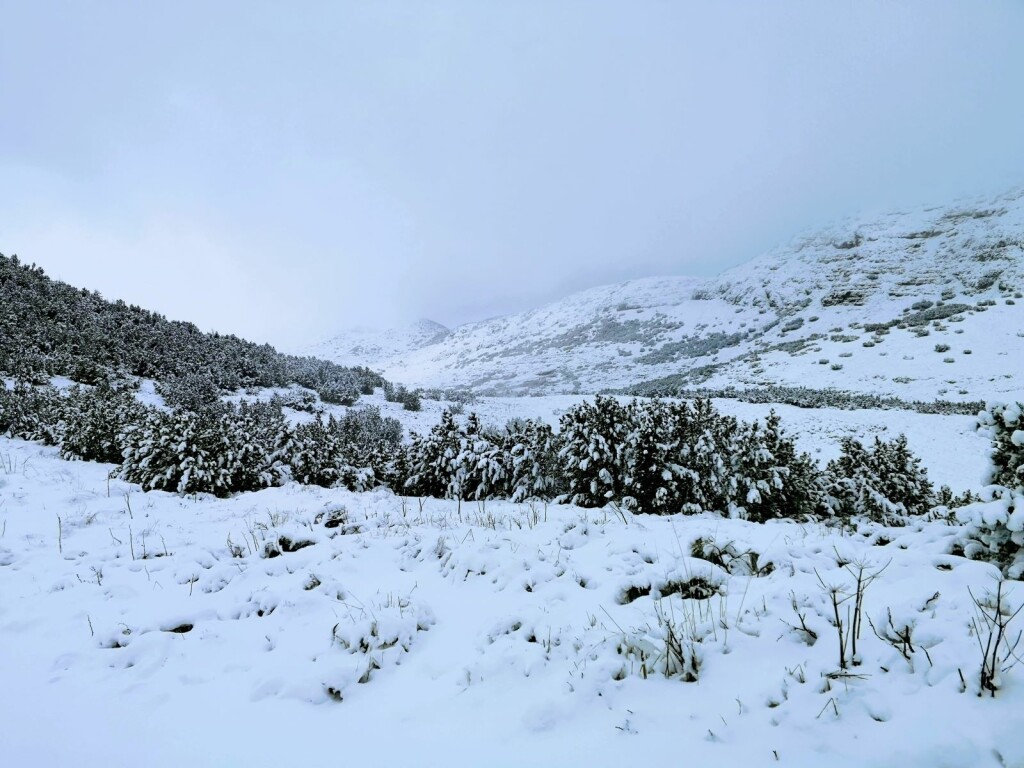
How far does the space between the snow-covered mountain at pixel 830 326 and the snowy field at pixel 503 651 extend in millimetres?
28484

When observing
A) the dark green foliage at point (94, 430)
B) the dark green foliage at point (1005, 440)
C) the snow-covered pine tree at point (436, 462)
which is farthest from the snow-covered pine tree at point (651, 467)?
the dark green foliage at point (94, 430)

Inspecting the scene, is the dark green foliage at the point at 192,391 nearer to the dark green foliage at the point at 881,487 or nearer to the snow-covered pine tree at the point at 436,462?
the snow-covered pine tree at the point at 436,462

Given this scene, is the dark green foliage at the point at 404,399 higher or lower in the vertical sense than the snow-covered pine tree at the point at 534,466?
higher

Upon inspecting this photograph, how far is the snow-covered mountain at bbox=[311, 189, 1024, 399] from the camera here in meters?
28.9

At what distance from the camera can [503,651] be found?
Result: 313 cm

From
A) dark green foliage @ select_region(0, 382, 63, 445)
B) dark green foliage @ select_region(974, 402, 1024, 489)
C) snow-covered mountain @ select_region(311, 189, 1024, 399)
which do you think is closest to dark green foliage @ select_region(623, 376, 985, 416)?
A: snow-covered mountain @ select_region(311, 189, 1024, 399)

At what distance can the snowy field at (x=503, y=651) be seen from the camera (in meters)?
2.20

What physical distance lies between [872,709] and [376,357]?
467ft

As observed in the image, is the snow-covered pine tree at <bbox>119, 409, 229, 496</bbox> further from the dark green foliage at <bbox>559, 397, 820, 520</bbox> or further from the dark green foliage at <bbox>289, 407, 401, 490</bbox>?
the dark green foliage at <bbox>559, 397, 820, 520</bbox>

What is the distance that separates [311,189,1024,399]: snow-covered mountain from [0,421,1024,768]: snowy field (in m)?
28.5

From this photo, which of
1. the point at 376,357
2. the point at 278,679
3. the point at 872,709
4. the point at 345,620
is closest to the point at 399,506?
the point at 345,620

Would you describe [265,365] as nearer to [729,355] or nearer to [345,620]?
[345,620]

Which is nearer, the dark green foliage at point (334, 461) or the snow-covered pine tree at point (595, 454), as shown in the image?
the snow-covered pine tree at point (595, 454)

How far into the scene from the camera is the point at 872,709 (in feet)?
6.94
